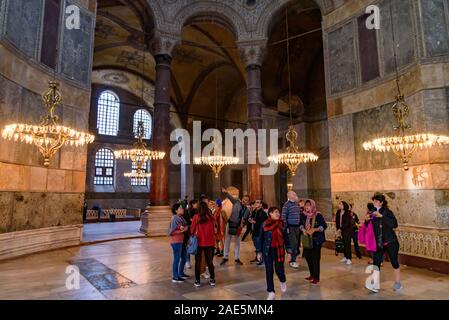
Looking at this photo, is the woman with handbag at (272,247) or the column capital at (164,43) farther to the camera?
the column capital at (164,43)

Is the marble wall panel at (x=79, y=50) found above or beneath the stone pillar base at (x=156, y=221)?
above

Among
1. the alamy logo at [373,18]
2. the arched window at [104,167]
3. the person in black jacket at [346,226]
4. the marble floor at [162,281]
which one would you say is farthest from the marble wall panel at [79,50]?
the arched window at [104,167]

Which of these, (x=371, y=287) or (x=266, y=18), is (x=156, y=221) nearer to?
(x=371, y=287)

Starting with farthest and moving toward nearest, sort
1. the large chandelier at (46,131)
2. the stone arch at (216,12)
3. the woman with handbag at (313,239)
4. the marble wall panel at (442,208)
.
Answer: the stone arch at (216,12)
the marble wall panel at (442,208)
the large chandelier at (46,131)
the woman with handbag at (313,239)

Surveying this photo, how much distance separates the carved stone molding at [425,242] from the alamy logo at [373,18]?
5363 mm

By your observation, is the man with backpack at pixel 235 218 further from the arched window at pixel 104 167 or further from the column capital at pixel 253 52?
the arched window at pixel 104 167

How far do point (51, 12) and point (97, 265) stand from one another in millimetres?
6415

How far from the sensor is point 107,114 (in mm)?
20422

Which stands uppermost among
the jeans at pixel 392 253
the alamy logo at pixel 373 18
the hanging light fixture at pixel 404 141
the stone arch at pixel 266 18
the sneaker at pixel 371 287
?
the stone arch at pixel 266 18

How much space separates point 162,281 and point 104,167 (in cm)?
1662

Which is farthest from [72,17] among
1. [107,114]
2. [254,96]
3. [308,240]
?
[107,114]

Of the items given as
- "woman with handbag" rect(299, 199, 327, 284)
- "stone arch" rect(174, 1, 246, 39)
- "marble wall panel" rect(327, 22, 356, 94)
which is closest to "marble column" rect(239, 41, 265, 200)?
"stone arch" rect(174, 1, 246, 39)

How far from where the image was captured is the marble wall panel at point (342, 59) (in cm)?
881

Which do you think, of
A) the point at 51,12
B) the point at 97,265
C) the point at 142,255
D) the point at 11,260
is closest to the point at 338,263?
the point at 142,255
